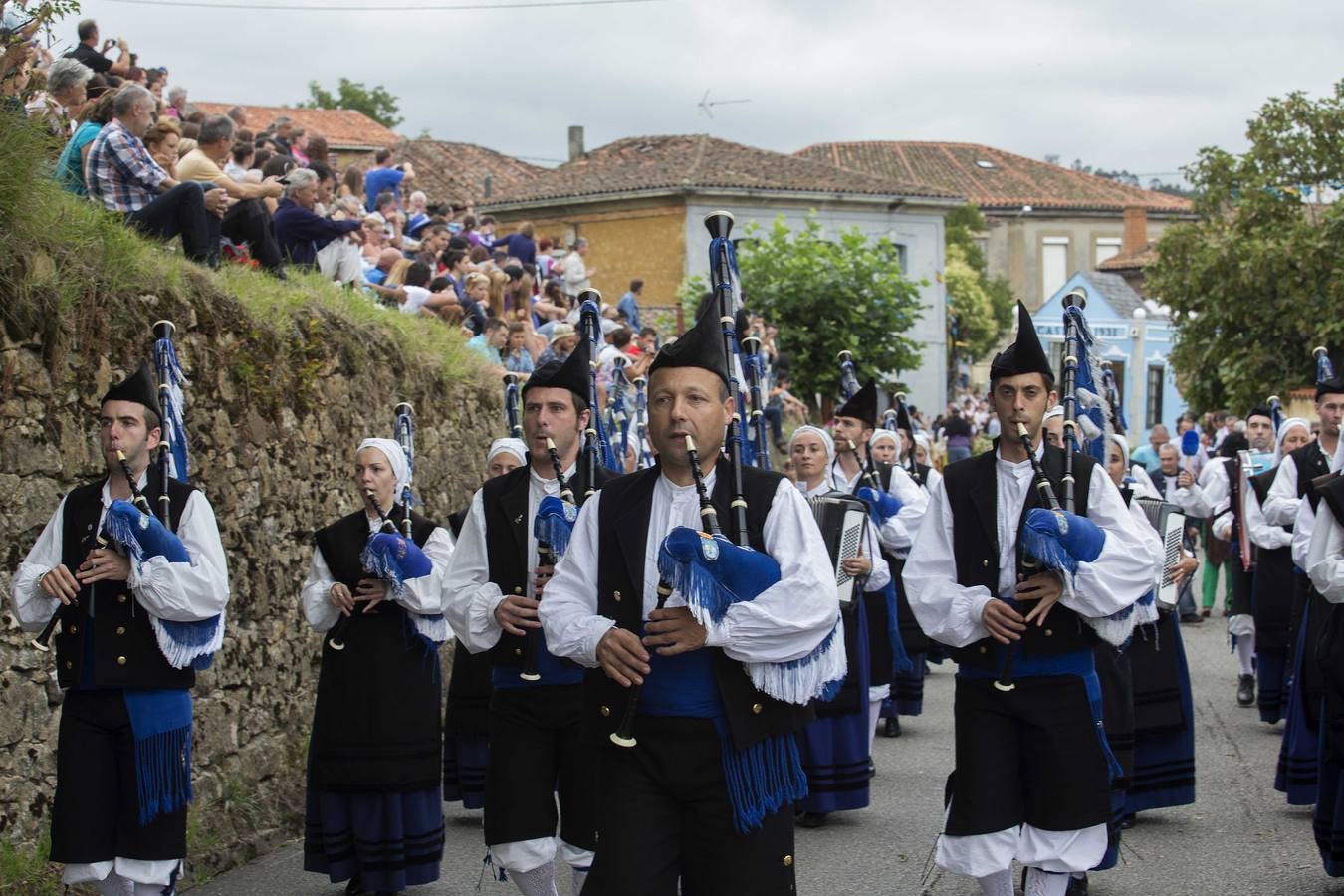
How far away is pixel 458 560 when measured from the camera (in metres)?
6.75

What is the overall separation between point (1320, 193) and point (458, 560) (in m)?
27.1

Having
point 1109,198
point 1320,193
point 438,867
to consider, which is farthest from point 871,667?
point 1109,198

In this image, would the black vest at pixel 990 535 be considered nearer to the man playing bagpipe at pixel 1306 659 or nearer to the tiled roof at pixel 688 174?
the man playing bagpipe at pixel 1306 659

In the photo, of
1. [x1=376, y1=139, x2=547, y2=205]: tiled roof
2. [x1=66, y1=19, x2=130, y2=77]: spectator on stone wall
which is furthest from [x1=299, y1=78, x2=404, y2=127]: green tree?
[x1=66, y1=19, x2=130, y2=77]: spectator on stone wall

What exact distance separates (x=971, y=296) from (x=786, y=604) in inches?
2276

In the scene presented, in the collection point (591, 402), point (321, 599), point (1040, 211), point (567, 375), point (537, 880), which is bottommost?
point (537, 880)

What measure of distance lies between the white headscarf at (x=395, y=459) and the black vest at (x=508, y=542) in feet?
3.25

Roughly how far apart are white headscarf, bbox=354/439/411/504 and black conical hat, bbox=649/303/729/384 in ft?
9.54

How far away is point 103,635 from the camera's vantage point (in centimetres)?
620

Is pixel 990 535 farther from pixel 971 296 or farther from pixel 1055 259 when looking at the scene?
pixel 1055 259

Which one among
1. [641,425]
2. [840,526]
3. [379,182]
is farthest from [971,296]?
[840,526]

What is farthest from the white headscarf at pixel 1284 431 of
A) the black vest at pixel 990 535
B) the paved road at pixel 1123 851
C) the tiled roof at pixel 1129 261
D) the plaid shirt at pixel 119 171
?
the tiled roof at pixel 1129 261

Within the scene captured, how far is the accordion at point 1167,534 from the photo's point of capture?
8.13 meters

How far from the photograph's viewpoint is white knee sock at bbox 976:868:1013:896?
6.13 metres
